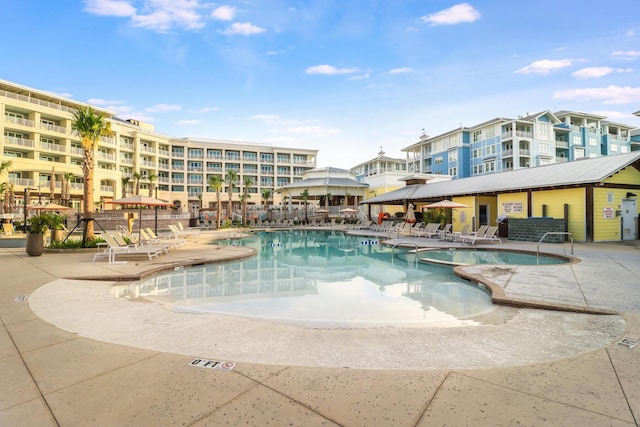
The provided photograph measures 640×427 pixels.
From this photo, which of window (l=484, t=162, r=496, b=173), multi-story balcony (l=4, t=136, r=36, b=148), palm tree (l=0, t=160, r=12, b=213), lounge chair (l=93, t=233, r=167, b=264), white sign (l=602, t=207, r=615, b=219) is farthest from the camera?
window (l=484, t=162, r=496, b=173)

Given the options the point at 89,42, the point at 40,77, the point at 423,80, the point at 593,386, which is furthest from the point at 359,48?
the point at 40,77

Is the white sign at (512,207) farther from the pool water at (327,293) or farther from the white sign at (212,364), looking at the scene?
the white sign at (212,364)

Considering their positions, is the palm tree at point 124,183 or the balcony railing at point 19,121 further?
the palm tree at point 124,183

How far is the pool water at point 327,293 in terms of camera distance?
5.90 metres

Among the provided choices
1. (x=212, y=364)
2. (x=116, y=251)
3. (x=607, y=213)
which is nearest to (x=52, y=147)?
(x=116, y=251)

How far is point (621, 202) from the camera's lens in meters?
17.0

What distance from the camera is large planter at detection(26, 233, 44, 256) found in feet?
37.5

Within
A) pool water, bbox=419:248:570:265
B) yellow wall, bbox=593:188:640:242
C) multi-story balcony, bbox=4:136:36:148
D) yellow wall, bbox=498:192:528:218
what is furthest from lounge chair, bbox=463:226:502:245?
multi-story balcony, bbox=4:136:36:148

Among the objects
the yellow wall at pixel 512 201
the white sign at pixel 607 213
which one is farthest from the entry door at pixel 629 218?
the yellow wall at pixel 512 201

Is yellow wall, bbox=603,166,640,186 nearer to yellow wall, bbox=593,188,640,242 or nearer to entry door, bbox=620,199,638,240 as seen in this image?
→ yellow wall, bbox=593,188,640,242

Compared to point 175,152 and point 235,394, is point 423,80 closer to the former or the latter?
point 235,394

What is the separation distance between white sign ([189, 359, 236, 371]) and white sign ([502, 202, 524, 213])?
2082 cm

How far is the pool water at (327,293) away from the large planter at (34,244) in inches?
243

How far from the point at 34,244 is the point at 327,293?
11.2 m
